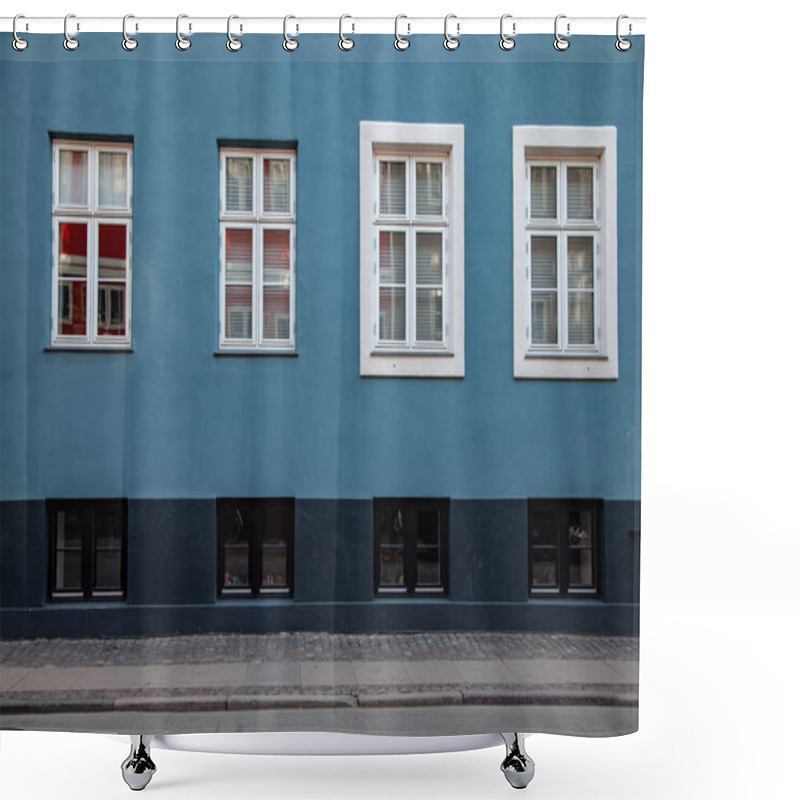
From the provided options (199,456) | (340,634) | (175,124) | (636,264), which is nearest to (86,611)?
(199,456)

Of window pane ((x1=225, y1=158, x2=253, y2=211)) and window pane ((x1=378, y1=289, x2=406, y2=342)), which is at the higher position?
window pane ((x1=225, y1=158, x2=253, y2=211))

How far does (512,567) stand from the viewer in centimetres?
245

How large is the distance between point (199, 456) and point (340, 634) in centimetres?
65

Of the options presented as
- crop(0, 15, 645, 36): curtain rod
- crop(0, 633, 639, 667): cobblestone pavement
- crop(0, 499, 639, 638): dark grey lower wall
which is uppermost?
crop(0, 15, 645, 36): curtain rod

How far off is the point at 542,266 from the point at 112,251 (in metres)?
1.23

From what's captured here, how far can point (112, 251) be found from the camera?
240cm

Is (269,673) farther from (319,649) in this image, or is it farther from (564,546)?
(564,546)

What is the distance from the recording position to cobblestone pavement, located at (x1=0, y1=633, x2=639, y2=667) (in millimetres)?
2420

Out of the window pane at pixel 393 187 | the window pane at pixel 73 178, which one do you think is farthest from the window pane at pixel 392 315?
the window pane at pixel 73 178

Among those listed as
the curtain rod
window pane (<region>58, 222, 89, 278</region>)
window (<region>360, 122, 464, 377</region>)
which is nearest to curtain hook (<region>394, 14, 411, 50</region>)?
the curtain rod

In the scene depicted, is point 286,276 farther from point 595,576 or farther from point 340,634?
point 595,576

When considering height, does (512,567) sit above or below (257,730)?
above

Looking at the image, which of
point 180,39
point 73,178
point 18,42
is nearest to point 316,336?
point 73,178

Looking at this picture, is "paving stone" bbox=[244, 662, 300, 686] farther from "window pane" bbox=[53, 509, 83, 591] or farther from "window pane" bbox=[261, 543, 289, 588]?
"window pane" bbox=[53, 509, 83, 591]
